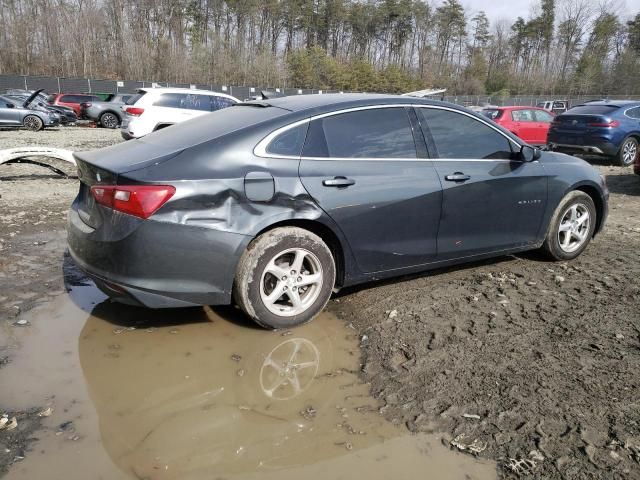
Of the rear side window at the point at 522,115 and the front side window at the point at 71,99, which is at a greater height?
the rear side window at the point at 522,115

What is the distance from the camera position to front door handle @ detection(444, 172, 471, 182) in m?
4.11

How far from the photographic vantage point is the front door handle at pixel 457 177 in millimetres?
4113

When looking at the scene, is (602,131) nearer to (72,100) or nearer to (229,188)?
(229,188)

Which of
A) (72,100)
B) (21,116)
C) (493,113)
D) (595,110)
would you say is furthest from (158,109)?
(72,100)

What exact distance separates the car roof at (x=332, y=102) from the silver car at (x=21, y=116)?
62.9 ft

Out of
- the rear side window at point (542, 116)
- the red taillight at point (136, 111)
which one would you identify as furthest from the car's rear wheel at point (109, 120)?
the rear side window at point (542, 116)

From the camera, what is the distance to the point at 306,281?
145 inches

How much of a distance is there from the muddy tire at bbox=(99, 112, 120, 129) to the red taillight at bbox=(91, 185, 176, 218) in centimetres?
2333

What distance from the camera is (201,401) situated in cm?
285

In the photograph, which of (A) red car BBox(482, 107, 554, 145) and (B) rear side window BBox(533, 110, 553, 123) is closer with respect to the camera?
(A) red car BBox(482, 107, 554, 145)

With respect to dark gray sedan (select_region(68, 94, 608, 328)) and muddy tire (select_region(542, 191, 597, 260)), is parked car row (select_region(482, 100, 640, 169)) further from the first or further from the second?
dark gray sedan (select_region(68, 94, 608, 328))

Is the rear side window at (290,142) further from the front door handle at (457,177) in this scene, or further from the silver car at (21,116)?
the silver car at (21,116)

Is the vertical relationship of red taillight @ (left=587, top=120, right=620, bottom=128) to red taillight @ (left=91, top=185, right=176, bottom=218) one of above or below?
above

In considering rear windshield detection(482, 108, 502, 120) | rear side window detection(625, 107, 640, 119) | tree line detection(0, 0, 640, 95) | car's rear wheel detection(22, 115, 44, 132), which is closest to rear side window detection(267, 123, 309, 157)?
rear side window detection(625, 107, 640, 119)
